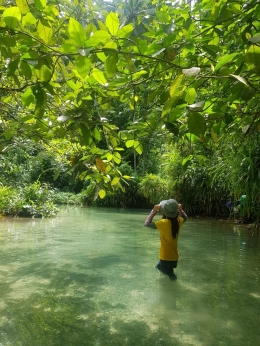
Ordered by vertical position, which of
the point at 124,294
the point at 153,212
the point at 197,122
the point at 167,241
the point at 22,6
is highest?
the point at 22,6

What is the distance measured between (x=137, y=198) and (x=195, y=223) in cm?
698

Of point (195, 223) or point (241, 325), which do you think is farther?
point (195, 223)

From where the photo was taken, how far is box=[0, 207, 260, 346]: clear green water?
270 centimetres

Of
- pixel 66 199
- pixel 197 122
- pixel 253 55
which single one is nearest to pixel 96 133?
pixel 197 122

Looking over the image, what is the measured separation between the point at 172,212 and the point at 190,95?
303 centimetres

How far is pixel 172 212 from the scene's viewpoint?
4.35 metres

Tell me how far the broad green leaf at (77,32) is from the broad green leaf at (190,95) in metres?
0.49

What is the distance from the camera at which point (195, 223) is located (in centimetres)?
987

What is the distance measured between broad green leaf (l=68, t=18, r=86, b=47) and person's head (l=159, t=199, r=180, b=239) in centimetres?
319

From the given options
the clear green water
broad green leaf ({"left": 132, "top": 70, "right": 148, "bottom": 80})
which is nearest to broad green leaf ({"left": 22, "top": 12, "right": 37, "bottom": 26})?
broad green leaf ({"left": 132, "top": 70, "right": 148, "bottom": 80})

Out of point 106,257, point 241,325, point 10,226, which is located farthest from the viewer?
point 10,226

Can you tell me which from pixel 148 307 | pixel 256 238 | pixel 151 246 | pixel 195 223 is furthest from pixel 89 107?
pixel 195 223

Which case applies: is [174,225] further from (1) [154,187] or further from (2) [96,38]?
(1) [154,187]

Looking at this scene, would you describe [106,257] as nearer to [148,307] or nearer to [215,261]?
[215,261]
